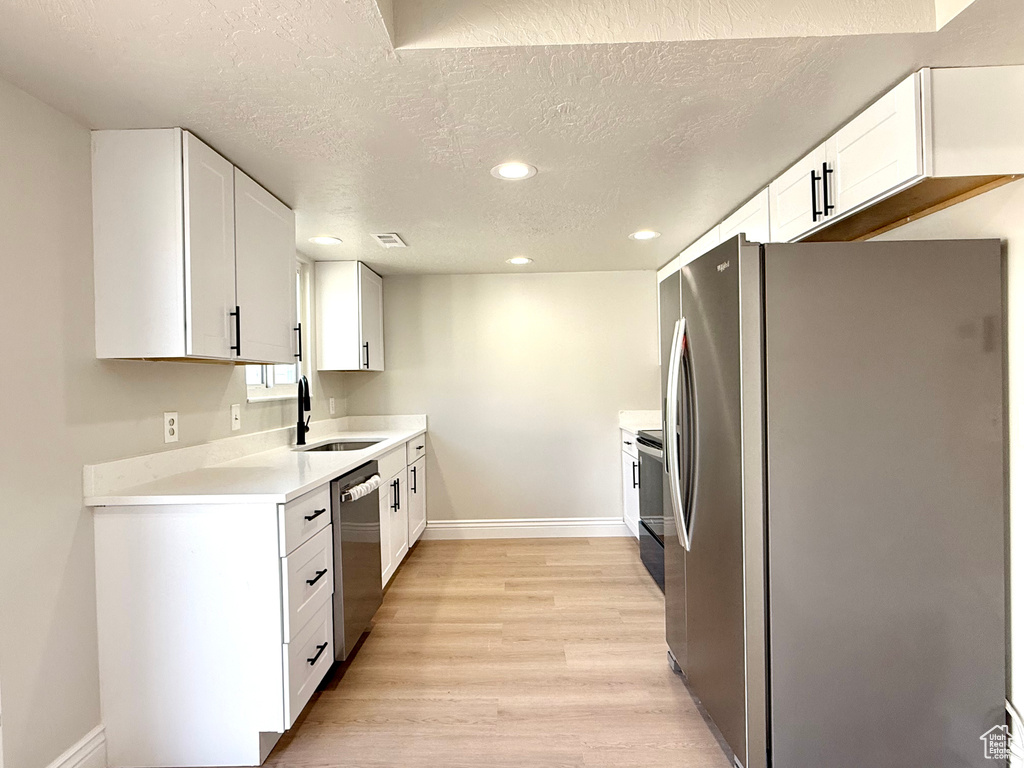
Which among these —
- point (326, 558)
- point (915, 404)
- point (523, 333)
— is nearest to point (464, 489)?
point (523, 333)

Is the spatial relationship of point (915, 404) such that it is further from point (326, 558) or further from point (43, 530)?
point (43, 530)

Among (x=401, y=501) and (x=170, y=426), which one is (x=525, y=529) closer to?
(x=401, y=501)

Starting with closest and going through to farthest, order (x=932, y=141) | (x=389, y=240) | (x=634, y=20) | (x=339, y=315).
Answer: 1. (x=634, y=20)
2. (x=932, y=141)
3. (x=389, y=240)
4. (x=339, y=315)

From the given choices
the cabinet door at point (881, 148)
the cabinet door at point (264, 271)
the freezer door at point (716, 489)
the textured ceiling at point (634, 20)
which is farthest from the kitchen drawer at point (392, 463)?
the cabinet door at point (881, 148)

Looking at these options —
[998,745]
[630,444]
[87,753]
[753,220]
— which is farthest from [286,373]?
[998,745]

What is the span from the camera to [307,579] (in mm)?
2150

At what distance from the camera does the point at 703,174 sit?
2490 mm

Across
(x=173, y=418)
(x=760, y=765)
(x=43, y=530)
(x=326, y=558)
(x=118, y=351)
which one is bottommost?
(x=760, y=765)

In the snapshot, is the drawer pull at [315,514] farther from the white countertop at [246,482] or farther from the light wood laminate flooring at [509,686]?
the light wood laminate flooring at [509,686]

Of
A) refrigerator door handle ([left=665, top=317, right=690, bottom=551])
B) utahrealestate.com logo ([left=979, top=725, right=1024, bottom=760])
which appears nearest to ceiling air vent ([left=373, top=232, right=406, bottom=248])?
refrigerator door handle ([left=665, top=317, right=690, bottom=551])

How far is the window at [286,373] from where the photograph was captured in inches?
124

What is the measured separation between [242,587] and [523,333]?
10.4 feet

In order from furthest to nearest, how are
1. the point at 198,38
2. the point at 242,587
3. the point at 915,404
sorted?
the point at 242,587
the point at 915,404
the point at 198,38

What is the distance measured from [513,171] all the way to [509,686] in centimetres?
209
